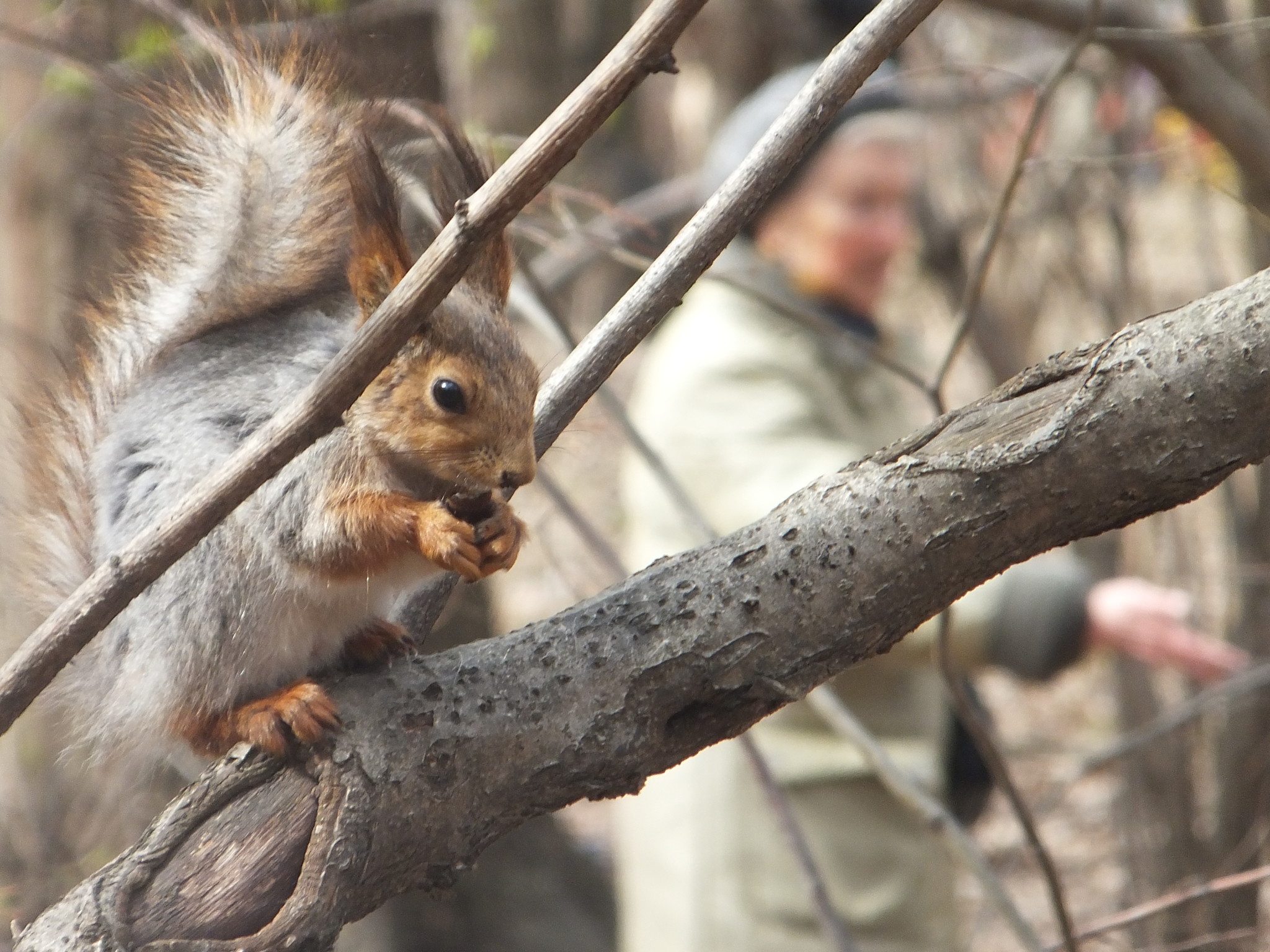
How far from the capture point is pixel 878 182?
204cm

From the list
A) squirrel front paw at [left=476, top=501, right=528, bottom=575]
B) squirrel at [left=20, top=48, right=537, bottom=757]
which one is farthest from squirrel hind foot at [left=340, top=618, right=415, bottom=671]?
squirrel front paw at [left=476, top=501, right=528, bottom=575]

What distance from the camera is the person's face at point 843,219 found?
79.6 inches

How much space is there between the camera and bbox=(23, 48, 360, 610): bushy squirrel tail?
1047 millimetres

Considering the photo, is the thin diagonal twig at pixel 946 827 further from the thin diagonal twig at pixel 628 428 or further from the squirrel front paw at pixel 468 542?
the squirrel front paw at pixel 468 542

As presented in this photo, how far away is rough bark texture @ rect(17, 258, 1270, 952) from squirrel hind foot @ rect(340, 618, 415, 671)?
72 millimetres

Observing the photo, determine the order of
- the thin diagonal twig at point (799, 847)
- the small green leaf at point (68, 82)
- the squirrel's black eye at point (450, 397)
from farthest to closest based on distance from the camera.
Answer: the small green leaf at point (68, 82) → the thin diagonal twig at point (799, 847) → the squirrel's black eye at point (450, 397)

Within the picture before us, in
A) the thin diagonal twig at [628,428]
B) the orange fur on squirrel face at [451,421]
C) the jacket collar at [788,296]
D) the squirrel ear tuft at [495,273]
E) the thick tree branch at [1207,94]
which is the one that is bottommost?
the orange fur on squirrel face at [451,421]

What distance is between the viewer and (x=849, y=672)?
1.75 metres

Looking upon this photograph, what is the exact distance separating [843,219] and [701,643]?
4.43 feet

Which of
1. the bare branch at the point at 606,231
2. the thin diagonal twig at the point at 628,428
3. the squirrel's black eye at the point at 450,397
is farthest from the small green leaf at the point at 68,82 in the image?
the squirrel's black eye at the point at 450,397

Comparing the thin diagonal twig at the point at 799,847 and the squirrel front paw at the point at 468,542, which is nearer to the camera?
the squirrel front paw at the point at 468,542

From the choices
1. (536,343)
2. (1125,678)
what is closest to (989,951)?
(1125,678)

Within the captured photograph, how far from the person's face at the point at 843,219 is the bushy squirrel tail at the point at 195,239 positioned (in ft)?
3.58

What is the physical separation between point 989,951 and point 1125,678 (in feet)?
2.88
